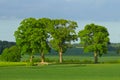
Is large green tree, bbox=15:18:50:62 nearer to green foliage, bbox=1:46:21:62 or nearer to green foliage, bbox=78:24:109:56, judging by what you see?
green foliage, bbox=1:46:21:62

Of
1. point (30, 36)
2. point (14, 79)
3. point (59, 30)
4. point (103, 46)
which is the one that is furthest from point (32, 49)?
point (14, 79)

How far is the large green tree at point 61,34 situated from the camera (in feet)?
330

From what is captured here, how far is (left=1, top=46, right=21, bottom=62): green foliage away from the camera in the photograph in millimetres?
103581

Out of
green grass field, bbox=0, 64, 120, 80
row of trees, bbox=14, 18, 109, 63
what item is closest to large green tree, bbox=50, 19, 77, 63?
row of trees, bbox=14, 18, 109, 63

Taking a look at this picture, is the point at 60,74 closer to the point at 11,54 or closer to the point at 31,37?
the point at 31,37

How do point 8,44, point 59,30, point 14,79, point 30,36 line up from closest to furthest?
point 14,79 < point 30,36 < point 59,30 < point 8,44

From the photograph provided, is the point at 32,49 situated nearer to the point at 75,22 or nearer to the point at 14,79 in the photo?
the point at 75,22

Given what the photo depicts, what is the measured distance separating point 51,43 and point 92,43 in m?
8.75

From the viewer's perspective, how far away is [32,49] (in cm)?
9506

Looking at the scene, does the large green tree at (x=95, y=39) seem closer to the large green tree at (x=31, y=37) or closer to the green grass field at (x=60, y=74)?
the large green tree at (x=31, y=37)

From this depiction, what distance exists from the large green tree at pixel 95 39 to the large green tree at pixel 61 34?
259cm

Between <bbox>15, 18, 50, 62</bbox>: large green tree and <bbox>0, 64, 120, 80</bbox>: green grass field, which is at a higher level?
<bbox>15, 18, 50, 62</bbox>: large green tree

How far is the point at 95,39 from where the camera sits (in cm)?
10262

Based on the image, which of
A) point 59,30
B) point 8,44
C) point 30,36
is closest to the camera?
point 30,36
